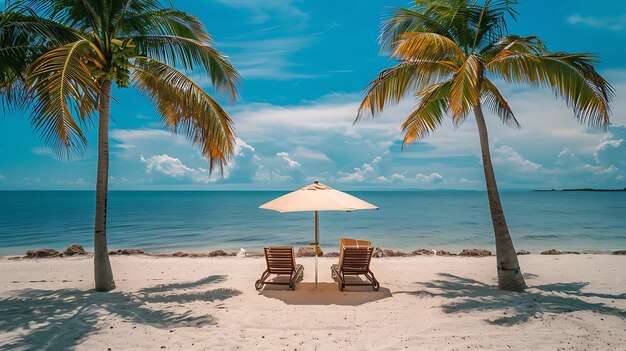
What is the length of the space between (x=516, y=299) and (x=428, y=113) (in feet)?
12.9

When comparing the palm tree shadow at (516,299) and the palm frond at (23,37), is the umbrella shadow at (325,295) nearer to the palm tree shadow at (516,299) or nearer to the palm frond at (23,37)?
the palm tree shadow at (516,299)

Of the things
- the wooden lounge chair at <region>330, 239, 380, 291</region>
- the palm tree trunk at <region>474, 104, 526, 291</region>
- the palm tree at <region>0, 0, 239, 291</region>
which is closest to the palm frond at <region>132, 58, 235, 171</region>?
the palm tree at <region>0, 0, 239, 291</region>

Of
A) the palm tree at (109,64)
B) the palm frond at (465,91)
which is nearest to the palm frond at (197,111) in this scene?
the palm tree at (109,64)

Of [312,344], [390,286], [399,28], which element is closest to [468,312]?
[390,286]

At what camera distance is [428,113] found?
7.83 m

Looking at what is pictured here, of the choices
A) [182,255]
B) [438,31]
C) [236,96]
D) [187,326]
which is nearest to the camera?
[187,326]

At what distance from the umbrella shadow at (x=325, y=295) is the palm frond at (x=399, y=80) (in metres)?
3.37

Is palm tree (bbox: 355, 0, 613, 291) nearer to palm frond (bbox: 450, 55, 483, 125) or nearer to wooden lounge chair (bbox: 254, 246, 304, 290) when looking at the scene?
palm frond (bbox: 450, 55, 483, 125)

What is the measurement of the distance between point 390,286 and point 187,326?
3.96 metres

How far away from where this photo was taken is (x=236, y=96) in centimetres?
782

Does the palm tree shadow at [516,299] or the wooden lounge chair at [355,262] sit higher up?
the wooden lounge chair at [355,262]

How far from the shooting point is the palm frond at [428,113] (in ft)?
23.4

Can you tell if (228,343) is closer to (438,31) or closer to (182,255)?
(438,31)

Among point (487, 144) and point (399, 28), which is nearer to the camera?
point (487, 144)
